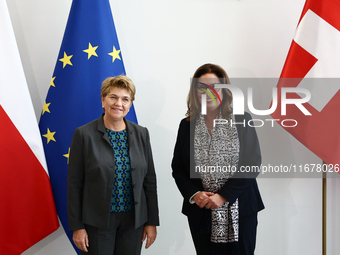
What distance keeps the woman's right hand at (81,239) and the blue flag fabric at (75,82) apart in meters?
0.47

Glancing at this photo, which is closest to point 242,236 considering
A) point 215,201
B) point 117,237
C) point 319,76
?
point 215,201

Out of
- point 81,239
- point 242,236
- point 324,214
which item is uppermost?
point 81,239

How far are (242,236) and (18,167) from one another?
4.18 ft

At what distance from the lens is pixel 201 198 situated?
4.53 feet

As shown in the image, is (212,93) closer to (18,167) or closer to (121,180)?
(121,180)

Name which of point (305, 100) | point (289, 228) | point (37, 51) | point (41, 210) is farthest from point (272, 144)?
point (37, 51)

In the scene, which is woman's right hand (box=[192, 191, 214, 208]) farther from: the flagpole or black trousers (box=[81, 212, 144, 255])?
the flagpole

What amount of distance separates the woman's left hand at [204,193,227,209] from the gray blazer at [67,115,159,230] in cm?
32

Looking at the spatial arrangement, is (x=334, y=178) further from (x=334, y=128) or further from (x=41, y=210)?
(x=41, y=210)

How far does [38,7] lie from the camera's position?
6.77 feet

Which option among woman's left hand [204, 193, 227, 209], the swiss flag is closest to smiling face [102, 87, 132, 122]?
woman's left hand [204, 193, 227, 209]

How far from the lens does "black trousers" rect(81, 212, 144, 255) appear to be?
4.37ft

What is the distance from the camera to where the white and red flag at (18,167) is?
5.40ft

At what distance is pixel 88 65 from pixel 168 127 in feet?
2.29
